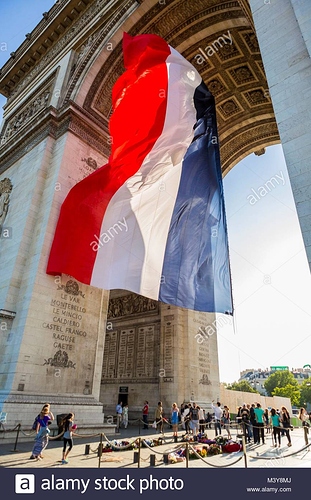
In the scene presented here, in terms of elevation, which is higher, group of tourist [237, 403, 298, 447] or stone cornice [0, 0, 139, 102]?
stone cornice [0, 0, 139, 102]

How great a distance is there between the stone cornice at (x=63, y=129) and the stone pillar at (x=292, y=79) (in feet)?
27.2

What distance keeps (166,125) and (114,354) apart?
1241 cm

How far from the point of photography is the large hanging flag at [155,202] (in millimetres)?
7883

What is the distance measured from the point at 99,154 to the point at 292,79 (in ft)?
30.9

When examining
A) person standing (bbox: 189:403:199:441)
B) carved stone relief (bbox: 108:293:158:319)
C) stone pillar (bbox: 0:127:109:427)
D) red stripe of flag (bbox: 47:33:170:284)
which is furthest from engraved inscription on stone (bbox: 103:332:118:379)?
red stripe of flag (bbox: 47:33:170:284)

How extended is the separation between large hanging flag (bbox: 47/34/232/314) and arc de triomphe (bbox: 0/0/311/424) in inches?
69.8

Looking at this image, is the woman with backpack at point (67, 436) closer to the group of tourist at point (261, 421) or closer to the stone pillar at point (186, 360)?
the group of tourist at point (261, 421)

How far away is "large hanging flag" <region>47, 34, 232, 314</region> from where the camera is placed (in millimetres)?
7883

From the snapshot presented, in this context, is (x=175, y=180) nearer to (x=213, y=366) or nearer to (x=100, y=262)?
(x=100, y=262)

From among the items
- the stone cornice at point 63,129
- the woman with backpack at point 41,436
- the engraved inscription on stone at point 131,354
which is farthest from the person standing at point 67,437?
the stone cornice at point 63,129

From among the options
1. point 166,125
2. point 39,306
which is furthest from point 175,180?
point 39,306

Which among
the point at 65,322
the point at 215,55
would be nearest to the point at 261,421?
the point at 65,322

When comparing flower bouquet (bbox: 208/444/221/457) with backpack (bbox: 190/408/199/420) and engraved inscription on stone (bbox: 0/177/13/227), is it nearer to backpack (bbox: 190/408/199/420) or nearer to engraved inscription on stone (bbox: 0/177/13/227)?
backpack (bbox: 190/408/199/420)
